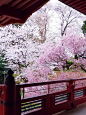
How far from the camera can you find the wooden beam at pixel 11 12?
159 centimetres

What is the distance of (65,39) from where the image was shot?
552cm

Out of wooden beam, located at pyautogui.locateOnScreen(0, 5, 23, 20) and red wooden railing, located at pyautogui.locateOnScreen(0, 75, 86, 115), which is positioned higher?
wooden beam, located at pyautogui.locateOnScreen(0, 5, 23, 20)

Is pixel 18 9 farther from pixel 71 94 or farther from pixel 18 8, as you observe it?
pixel 71 94

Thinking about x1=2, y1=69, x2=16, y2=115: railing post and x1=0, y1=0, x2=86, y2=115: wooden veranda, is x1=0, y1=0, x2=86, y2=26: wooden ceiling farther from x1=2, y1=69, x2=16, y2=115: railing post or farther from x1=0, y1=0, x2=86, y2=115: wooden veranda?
x1=2, y1=69, x2=16, y2=115: railing post

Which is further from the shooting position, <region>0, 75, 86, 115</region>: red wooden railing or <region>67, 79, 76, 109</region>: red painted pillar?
<region>67, 79, 76, 109</region>: red painted pillar

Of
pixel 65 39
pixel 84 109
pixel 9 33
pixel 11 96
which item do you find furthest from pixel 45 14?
pixel 11 96

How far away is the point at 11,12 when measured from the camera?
165cm

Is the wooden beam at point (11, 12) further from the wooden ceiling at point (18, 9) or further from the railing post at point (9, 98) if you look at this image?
the railing post at point (9, 98)

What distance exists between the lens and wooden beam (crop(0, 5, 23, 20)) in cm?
159

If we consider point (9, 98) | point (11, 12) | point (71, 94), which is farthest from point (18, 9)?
point (71, 94)

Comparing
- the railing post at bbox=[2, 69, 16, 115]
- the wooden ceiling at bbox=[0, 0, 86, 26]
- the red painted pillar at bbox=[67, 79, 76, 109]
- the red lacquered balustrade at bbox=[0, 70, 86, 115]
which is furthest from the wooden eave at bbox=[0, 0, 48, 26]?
the red painted pillar at bbox=[67, 79, 76, 109]

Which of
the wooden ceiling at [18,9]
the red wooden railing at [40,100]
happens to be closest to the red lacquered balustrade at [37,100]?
the red wooden railing at [40,100]

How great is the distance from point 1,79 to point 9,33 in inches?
108

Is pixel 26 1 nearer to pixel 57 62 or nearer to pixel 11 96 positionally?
pixel 11 96
